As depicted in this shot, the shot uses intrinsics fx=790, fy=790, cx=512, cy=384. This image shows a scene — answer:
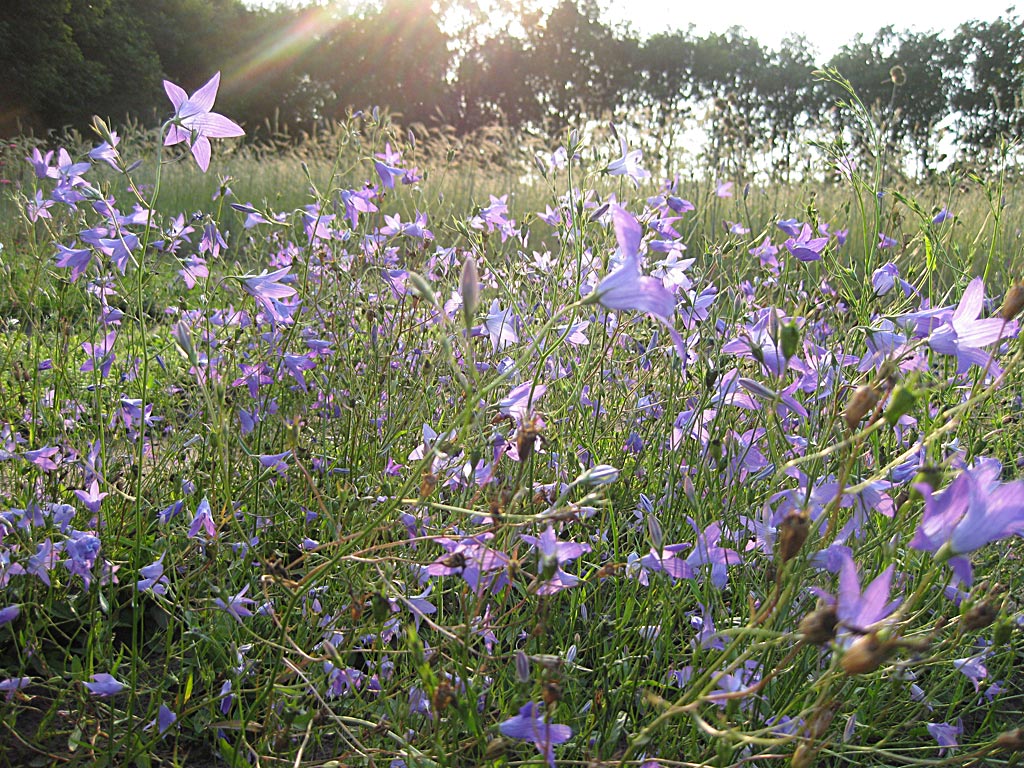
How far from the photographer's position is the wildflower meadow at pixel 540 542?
2.86 ft

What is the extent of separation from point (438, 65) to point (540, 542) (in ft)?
105

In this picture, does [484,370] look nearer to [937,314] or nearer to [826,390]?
[826,390]

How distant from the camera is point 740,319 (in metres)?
1.74

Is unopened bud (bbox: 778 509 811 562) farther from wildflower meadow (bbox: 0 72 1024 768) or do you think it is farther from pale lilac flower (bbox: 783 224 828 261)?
pale lilac flower (bbox: 783 224 828 261)

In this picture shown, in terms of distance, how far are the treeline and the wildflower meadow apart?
20403 millimetres

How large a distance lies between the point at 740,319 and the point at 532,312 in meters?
0.49

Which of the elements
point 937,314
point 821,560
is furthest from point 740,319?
point 821,560

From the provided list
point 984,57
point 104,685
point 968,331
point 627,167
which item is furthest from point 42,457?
point 984,57

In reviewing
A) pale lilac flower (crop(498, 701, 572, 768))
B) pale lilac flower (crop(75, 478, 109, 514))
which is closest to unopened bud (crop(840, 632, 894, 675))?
pale lilac flower (crop(498, 701, 572, 768))

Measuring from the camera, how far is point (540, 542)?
3.16ft

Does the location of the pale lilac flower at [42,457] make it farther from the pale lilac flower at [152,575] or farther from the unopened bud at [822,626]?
the unopened bud at [822,626]

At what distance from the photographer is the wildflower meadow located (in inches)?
34.3

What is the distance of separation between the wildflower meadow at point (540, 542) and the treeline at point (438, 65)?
803 inches

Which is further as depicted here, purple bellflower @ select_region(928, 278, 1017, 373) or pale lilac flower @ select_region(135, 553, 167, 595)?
pale lilac flower @ select_region(135, 553, 167, 595)
